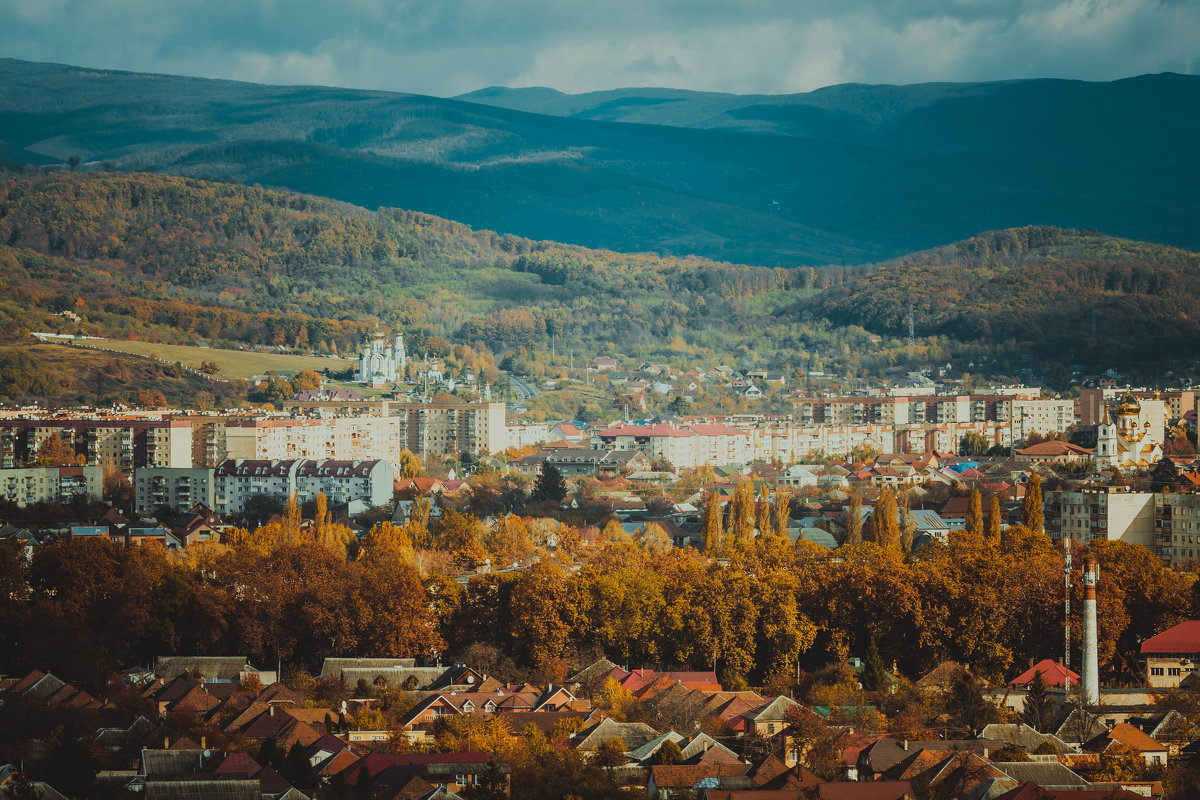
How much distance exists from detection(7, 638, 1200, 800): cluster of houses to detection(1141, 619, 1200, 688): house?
4 centimetres

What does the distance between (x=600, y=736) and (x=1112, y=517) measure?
73.3 ft

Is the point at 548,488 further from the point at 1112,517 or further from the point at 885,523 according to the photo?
the point at 1112,517

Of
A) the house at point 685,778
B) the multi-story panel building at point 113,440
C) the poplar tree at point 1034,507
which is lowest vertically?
the house at point 685,778

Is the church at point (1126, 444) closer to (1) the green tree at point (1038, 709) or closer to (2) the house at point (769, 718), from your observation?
(1) the green tree at point (1038, 709)

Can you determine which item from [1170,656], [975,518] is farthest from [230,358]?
[1170,656]

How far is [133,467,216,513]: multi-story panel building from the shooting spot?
7056 centimetres

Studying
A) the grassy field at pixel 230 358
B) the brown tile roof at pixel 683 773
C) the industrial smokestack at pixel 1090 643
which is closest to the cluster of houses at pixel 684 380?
the grassy field at pixel 230 358

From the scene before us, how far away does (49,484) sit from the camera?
225ft

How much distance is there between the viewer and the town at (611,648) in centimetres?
3011

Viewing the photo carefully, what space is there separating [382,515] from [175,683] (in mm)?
29515

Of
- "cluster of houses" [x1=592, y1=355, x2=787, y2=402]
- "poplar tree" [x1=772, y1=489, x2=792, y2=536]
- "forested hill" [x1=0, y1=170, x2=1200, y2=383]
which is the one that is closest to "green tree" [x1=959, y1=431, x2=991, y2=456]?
"poplar tree" [x1=772, y1=489, x2=792, y2=536]

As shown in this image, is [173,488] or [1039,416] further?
[1039,416]

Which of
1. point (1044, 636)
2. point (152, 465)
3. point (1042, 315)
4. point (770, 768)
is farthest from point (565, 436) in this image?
point (770, 768)

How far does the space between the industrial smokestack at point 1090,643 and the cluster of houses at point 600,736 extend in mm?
353
